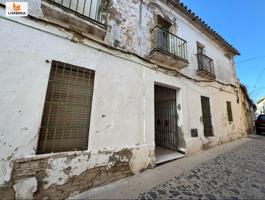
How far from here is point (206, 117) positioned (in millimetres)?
5895

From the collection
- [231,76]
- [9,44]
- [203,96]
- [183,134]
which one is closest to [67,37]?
[9,44]

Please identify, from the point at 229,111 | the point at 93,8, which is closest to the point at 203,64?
the point at 229,111

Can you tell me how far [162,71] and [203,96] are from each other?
9.42 ft

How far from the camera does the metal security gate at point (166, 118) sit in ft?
16.3

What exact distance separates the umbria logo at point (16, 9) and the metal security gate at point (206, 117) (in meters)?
6.59

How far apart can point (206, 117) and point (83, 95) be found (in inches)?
219

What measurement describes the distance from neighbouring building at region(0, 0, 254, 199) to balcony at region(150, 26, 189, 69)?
0.13 feet

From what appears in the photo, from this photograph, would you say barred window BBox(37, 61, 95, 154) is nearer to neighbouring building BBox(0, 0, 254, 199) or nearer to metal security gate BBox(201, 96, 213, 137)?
neighbouring building BBox(0, 0, 254, 199)

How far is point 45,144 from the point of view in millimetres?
2400

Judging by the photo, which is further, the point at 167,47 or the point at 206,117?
the point at 206,117

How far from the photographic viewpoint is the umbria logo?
228cm

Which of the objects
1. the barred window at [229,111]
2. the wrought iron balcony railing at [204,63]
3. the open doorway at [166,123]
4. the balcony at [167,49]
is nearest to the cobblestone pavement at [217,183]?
the open doorway at [166,123]

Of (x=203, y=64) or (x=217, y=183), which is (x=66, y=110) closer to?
(x=217, y=183)

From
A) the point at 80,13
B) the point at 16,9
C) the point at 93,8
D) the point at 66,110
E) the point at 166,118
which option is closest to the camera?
the point at 16,9
